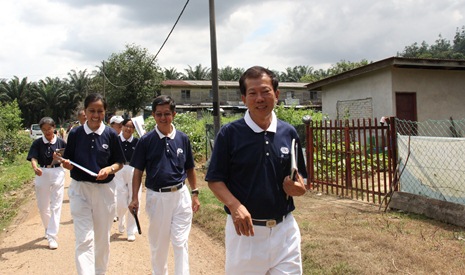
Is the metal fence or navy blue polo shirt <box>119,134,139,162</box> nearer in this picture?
the metal fence

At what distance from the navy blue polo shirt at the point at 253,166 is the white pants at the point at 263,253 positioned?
12 cm

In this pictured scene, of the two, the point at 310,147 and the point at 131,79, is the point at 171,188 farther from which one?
the point at 131,79

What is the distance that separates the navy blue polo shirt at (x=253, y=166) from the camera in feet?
7.92

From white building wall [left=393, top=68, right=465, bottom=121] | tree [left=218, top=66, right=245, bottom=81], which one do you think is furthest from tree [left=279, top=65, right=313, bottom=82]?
white building wall [left=393, top=68, right=465, bottom=121]

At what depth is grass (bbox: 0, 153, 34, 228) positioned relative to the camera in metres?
8.57

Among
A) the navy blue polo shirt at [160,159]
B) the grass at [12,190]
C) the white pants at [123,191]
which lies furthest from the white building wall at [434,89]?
the grass at [12,190]

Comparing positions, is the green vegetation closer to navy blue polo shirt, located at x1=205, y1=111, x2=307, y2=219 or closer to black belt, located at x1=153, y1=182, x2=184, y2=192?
black belt, located at x1=153, y1=182, x2=184, y2=192

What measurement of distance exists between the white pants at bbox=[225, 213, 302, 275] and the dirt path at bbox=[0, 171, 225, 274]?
8.31ft

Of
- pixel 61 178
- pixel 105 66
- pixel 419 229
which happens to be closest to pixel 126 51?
pixel 105 66

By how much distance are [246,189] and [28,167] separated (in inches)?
661

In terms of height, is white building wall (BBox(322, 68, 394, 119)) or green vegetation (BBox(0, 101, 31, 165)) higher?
white building wall (BBox(322, 68, 394, 119))

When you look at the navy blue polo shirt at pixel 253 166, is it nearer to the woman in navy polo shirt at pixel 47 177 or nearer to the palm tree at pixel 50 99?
the woman in navy polo shirt at pixel 47 177

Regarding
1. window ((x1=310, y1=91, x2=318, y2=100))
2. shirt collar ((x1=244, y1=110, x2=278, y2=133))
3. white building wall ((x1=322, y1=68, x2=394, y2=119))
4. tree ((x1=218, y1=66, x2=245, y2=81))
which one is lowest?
shirt collar ((x1=244, y1=110, x2=278, y2=133))

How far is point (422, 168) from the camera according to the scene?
6.51 m
